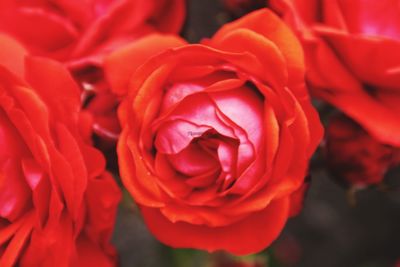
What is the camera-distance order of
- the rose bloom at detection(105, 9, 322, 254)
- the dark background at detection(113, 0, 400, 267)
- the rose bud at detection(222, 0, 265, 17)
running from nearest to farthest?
Answer: 1. the rose bloom at detection(105, 9, 322, 254)
2. the rose bud at detection(222, 0, 265, 17)
3. the dark background at detection(113, 0, 400, 267)

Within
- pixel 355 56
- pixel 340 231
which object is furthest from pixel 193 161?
pixel 340 231

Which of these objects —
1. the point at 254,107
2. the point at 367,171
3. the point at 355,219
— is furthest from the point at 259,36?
the point at 355,219

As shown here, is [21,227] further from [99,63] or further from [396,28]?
[396,28]

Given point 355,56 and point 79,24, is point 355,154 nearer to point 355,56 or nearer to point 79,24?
point 355,56

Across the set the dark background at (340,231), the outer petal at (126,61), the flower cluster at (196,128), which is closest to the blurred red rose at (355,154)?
the flower cluster at (196,128)

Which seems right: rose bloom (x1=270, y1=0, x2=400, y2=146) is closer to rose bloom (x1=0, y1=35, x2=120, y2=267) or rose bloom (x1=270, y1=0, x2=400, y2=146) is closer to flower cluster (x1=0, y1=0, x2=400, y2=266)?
flower cluster (x1=0, y1=0, x2=400, y2=266)

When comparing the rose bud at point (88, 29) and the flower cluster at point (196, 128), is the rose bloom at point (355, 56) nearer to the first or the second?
the flower cluster at point (196, 128)

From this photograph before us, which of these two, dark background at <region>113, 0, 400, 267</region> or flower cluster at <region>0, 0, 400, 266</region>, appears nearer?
flower cluster at <region>0, 0, 400, 266</region>

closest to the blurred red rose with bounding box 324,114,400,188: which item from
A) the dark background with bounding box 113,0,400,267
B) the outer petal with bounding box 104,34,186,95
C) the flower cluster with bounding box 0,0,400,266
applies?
the flower cluster with bounding box 0,0,400,266
